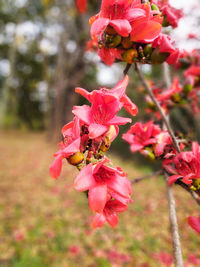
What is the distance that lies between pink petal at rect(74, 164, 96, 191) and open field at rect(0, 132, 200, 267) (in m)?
1.67

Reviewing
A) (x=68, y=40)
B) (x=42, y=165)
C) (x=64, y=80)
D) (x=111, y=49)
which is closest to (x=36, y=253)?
(x=111, y=49)

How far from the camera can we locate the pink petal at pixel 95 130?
0.45 m

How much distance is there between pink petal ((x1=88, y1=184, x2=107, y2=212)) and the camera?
0.42 m

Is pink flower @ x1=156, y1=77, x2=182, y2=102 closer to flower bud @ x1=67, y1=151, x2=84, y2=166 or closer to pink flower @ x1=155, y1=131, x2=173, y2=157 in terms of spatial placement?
pink flower @ x1=155, y1=131, x2=173, y2=157

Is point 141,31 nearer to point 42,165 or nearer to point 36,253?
point 36,253

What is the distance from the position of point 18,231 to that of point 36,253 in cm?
56

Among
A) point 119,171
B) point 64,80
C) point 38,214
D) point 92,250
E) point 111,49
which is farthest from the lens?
point 64,80

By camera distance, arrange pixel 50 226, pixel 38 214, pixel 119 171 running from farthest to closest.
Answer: pixel 38 214, pixel 50 226, pixel 119 171

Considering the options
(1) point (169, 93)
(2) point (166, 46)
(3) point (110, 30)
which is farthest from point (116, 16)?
(1) point (169, 93)

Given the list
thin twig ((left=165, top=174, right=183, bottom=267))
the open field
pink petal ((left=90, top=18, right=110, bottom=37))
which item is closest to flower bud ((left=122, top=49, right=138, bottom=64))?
pink petal ((left=90, top=18, right=110, bottom=37))

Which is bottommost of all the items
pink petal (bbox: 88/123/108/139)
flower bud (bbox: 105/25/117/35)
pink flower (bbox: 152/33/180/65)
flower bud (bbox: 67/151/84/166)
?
flower bud (bbox: 67/151/84/166)

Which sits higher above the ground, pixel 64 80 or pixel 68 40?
pixel 68 40

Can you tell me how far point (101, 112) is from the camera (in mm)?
511

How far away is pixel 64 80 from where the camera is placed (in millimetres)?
9820
